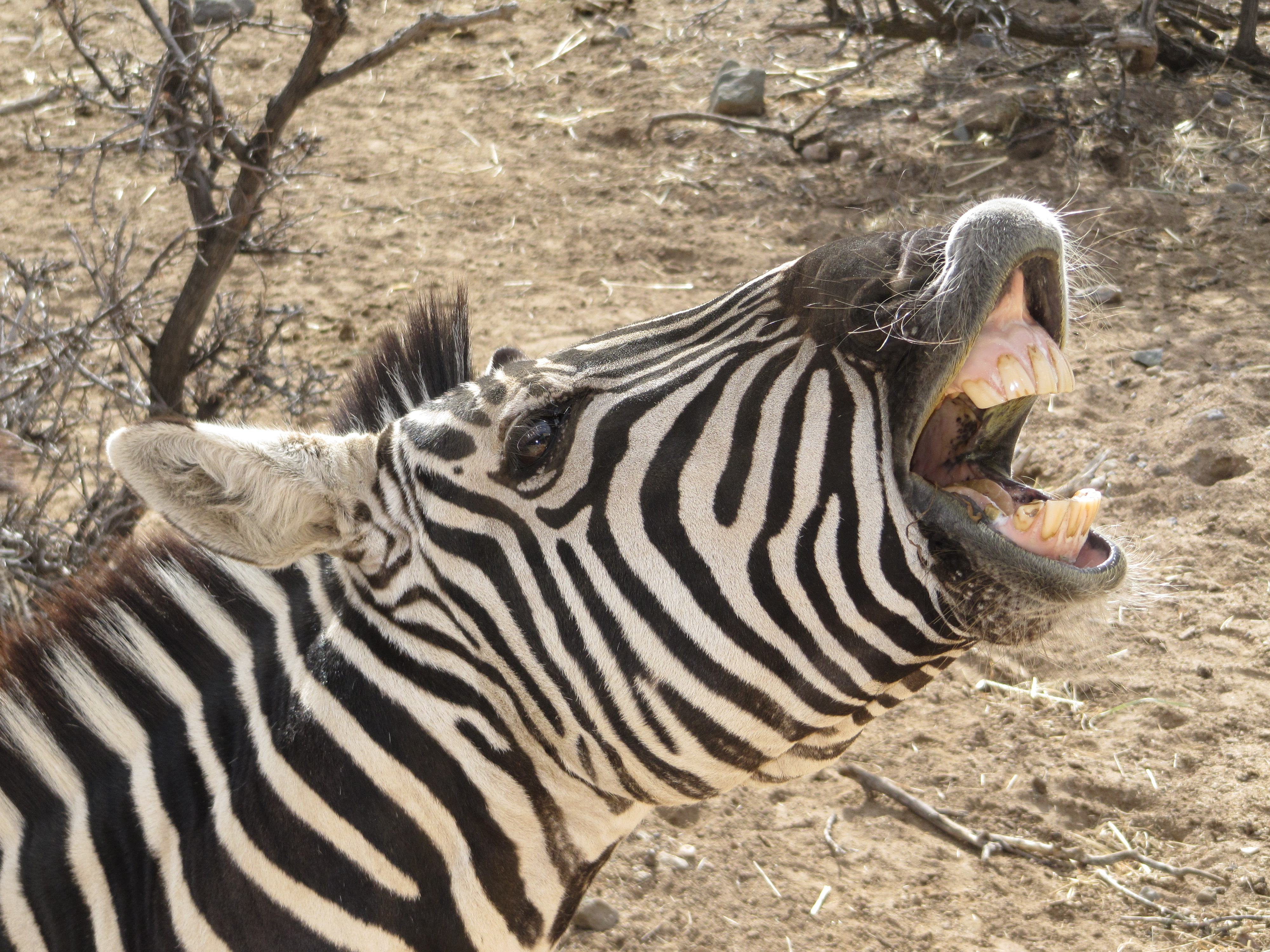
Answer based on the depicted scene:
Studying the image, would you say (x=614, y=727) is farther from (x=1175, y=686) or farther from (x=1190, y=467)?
(x=1190, y=467)

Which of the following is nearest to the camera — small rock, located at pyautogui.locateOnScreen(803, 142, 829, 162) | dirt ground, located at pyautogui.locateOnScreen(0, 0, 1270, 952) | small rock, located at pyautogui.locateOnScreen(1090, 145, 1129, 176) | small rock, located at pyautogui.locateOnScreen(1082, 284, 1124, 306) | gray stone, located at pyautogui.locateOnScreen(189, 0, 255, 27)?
dirt ground, located at pyautogui.locateOnScreen(0, 0, 1270, 952)

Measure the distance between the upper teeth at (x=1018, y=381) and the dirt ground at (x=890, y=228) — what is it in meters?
0.54

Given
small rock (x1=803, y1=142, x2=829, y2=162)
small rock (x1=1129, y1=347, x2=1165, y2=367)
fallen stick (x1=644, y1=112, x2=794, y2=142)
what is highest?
fallen stick (x1=644, y1=112, x2=794, y2=142)

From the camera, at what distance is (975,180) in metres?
7.98

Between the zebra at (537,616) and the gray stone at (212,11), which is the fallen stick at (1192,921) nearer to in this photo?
the zebra at (537,616)

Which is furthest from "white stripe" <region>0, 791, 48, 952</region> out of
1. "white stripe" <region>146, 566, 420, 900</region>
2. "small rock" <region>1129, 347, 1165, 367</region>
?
"small rock" <region>1129, 347, 1165, 367</region>

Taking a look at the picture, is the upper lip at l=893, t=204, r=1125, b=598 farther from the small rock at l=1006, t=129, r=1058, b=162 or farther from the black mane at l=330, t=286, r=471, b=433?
the small rock at l=1006, t=129, r=1058, b=162

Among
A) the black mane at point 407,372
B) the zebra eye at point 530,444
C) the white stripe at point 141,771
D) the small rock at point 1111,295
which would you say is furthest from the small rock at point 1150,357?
the white stripe at point 141,771

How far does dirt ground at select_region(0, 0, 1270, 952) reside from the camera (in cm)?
381

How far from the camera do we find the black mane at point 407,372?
2.67 m

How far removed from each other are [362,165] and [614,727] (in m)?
8.05

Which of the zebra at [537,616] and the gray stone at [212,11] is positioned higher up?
the gray stone at [212,11]

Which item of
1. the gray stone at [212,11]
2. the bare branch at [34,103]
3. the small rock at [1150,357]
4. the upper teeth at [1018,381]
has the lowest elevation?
the small rock at [1150,357]

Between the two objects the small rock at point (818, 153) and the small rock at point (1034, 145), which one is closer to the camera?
the small rock at point (1034, 145)
